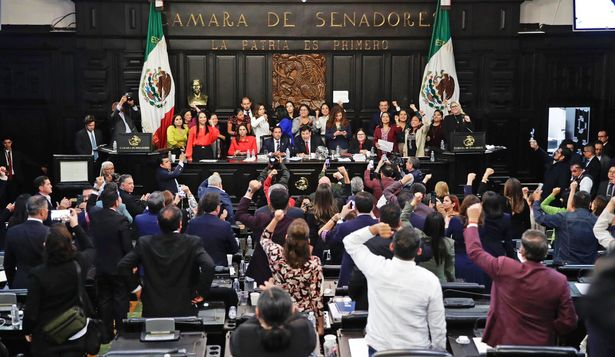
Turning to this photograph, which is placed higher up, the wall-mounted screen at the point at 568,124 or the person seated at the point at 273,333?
the wall-mounted screen at the point at 568,124

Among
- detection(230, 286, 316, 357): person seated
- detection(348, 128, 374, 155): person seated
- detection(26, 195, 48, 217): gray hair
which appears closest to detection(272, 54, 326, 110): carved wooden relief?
detection(348, 128, 374, 155): person seated

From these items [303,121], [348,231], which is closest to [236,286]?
[348,231]

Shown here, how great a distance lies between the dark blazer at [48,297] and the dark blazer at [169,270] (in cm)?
38

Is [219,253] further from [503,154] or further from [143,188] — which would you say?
[503,154]

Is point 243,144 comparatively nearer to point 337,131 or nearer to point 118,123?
point 337,131

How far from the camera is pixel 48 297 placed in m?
5.31

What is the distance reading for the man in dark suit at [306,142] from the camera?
1375cm

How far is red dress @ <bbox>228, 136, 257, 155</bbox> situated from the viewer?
13703 millimetres

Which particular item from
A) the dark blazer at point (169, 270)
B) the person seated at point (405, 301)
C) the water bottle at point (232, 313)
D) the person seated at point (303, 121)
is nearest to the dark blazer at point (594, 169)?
the person seated at point (303, 121)

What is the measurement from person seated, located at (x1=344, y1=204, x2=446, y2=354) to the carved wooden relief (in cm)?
1146

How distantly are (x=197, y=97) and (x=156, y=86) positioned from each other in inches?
32.2

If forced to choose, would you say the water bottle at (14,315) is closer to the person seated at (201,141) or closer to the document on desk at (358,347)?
the document on desk at (358,347)

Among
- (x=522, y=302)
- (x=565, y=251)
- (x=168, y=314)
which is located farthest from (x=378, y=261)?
(x=565, y=251)

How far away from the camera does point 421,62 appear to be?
15953 millimetres
